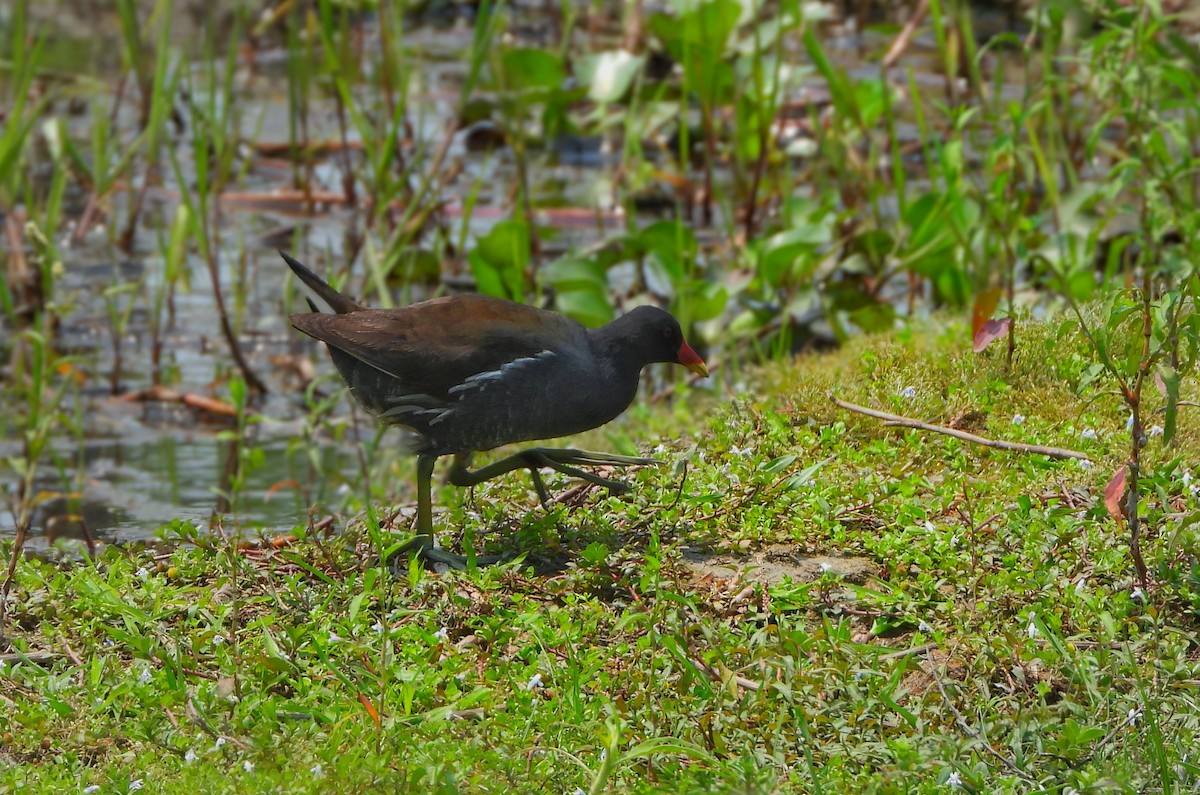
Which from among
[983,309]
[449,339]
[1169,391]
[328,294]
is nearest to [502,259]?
[328,294]

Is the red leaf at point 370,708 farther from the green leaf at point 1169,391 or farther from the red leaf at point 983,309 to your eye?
the red leaf at point 983,309

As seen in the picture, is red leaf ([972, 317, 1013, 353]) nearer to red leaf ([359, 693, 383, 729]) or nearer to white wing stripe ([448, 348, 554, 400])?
white wing stripe ([448, 348, 554, 400])

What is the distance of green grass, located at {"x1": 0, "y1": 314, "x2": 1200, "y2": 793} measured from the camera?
296 cm

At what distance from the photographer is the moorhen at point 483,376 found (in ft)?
12.8

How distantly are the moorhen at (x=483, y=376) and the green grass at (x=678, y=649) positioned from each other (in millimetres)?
227

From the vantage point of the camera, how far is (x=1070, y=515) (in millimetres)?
3705

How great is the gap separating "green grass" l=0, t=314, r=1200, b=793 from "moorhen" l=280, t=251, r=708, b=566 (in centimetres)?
23

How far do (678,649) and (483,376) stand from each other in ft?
3.37

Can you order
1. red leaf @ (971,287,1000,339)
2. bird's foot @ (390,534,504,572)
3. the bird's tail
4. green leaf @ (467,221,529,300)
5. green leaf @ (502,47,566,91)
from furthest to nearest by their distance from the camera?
green leaf @ (502,47,566,91) → green leaf @ (467,221,529,300) → red leaf @ (971,287,1000,339) → the bird's tail → bird's foot @ (390,534,504,572)

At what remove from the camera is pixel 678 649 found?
3215mm

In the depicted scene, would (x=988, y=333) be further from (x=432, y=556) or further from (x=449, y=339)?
(x=432, y=556)

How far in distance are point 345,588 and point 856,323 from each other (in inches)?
148

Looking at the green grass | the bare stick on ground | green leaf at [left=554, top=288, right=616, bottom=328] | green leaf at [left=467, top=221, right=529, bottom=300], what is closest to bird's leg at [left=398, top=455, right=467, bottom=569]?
the green grass

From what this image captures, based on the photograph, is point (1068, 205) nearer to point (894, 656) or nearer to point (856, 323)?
point (856, 323)
